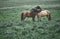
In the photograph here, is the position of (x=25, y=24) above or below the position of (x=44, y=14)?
below

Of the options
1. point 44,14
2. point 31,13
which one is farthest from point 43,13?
point 31,13

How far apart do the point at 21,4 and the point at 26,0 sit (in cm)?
12

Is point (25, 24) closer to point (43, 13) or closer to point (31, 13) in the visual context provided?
point (31, 13)

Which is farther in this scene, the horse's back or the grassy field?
the horse's back

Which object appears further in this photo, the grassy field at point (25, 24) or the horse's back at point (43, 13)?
the horse's back at point (43, 13)

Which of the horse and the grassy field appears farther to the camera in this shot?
the horse

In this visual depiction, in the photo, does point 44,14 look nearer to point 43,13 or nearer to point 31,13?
point 43,13

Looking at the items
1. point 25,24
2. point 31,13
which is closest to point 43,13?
point 31,13

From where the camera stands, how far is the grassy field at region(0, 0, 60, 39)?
2.96 meters

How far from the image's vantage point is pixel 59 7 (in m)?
3.17

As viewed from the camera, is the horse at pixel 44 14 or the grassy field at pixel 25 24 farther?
the horse at pixel 44 14

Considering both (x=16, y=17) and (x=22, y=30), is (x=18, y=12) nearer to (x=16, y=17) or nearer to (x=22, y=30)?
(x=16, y=17)

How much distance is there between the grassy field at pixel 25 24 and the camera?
2.96m

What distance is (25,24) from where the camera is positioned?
119 inches
